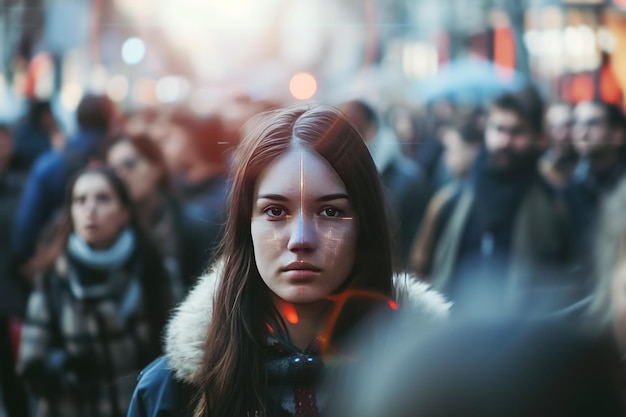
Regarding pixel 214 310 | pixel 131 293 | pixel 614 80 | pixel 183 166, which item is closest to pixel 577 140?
pixel 614 80

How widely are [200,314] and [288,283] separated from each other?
10.6 inches

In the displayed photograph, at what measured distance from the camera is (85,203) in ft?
14.4

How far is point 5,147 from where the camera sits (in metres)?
5.88

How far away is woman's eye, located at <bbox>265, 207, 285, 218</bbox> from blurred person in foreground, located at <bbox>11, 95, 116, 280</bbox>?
344 cm

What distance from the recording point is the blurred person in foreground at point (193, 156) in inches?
169

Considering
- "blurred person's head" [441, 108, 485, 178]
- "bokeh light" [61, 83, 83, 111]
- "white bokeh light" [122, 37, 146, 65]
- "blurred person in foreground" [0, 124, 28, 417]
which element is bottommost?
"blurred person in foreground" [0, 124, 28, 417]

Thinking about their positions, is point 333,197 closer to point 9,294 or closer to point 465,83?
point 465,83

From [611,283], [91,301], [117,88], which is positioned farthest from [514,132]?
[611,283]

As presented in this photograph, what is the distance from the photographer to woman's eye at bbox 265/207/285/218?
2.03m

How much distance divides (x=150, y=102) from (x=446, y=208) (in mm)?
1676

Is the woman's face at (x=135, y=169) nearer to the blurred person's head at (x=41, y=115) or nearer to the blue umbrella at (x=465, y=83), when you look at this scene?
the blurred person's head at (x=41, y=115)

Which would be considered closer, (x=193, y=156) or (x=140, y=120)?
(x=193, y=156)

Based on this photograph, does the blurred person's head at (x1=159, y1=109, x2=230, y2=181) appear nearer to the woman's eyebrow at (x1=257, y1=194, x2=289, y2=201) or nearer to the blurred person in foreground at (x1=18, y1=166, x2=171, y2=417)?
the blurred person in foreground at (x1=18, y1=166, x2=171, y2=417)

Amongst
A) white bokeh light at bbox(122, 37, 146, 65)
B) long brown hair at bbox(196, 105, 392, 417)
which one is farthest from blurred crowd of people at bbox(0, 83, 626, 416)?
long brown hair at bbox(196, 105, 392, 417)
